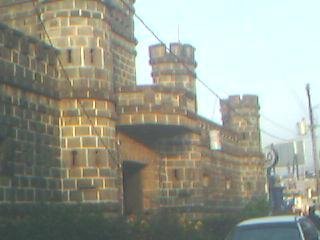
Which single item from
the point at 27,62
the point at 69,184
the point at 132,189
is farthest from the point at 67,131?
the point at 132,189

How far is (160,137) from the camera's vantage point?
22.8 metres

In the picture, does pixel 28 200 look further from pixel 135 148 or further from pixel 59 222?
pixel 135 148

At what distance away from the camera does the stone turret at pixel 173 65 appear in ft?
87.4

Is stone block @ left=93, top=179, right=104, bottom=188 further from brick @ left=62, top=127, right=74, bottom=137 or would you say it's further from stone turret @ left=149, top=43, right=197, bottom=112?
stone turret @ left=149, top=43, right=197, bottom=112

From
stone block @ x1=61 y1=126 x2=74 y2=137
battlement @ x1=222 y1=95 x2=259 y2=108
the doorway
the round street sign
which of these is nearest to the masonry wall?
stone block @ x1=61 y1=126 x2=74 y2=137

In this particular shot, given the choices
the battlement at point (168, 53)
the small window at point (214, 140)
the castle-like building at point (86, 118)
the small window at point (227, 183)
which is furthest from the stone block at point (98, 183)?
the small window at point (227, 183)

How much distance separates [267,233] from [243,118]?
21.4 metres

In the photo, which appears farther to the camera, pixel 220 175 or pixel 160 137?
pixel 220 175

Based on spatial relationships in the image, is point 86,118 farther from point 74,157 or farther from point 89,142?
point 74,157

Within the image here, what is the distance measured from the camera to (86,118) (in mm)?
17984

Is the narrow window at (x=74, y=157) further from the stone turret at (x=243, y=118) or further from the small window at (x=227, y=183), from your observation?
the stone turret at (x=243, y=118)

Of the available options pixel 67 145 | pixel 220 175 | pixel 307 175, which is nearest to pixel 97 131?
pixel 67 145

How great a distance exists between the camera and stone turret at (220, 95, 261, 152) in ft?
112

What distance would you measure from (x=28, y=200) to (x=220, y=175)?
1459 centimetres
